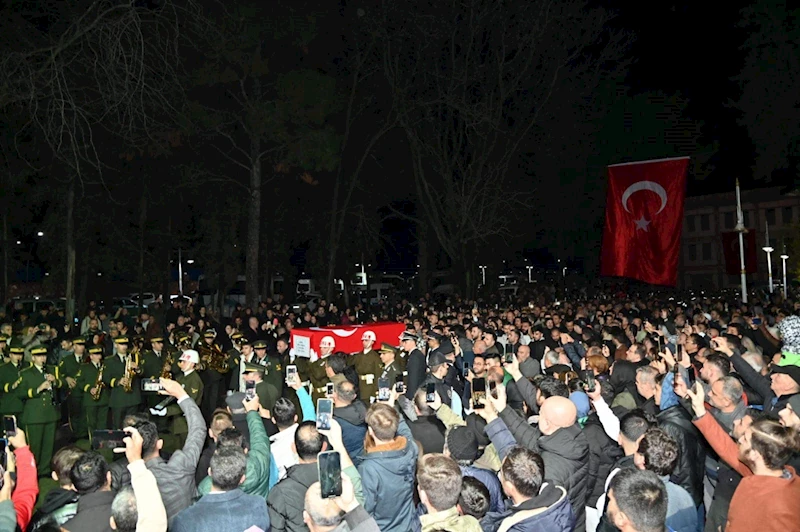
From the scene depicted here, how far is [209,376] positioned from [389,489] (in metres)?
8.39

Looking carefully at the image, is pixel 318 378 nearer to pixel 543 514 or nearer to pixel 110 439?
pixel 110 439

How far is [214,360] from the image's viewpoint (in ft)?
41.4

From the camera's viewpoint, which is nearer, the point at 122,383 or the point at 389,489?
the point at 389,489

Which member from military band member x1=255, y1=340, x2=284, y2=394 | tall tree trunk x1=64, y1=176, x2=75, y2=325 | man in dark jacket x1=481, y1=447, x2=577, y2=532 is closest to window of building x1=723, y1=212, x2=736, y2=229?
tall tree trunk x1=64, y1=176, x2=75, y2=325

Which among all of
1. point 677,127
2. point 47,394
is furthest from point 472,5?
point 677,127

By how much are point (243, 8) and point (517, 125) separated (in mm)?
10220

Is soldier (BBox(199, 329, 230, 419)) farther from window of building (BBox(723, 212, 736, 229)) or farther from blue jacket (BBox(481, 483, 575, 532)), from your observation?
window of building (BBox(723, 212, 736, 229))

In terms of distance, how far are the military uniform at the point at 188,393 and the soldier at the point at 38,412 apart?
4.93 ft

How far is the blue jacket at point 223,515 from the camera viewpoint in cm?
402

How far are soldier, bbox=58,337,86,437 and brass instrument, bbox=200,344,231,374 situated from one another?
5.95ft

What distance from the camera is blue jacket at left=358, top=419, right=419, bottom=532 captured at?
15.5 ft

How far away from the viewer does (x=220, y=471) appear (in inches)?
164

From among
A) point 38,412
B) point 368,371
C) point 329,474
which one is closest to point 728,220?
point 368,371

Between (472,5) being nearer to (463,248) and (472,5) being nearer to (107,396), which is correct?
(463,248)
